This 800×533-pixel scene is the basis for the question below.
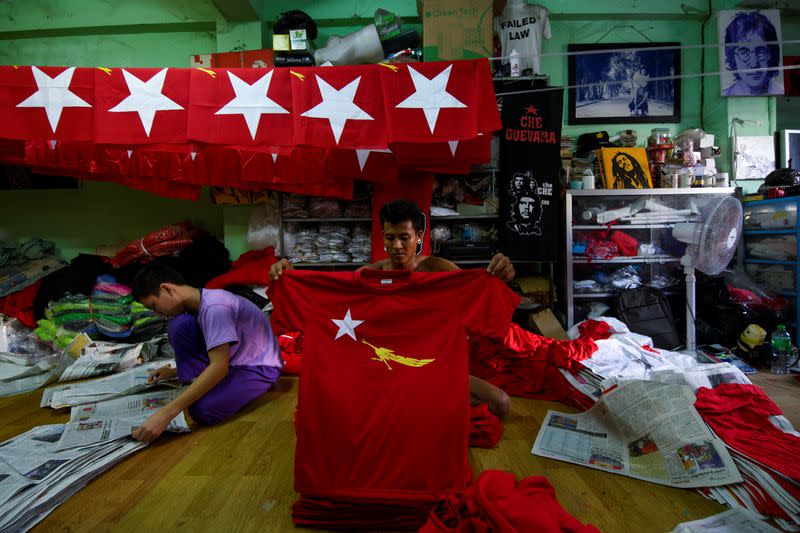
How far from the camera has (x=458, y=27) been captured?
303cm

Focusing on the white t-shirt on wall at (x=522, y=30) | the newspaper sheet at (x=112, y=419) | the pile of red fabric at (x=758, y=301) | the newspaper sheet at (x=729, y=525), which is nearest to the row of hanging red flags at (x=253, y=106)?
the white t-shirt on wall at (x=522, y=30)

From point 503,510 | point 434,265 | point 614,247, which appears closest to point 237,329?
point 434,265

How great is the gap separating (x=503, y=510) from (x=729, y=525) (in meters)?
0.85

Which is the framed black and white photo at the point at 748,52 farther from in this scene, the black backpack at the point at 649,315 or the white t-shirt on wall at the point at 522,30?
the black backpack at the point at 649,315

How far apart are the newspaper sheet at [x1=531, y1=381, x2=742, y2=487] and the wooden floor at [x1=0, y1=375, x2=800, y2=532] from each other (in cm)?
6

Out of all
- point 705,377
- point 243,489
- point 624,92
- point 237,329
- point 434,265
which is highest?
point 624,92

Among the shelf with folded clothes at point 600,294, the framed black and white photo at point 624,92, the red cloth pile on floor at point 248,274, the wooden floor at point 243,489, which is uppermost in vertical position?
the framed black and white photo at point 624,92

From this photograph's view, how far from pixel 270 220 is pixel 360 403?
7.86ft

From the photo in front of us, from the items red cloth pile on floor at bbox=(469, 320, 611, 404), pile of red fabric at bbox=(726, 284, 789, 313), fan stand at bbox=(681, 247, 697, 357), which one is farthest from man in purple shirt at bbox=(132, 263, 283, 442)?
pile of red fabric at bbox=(726, 284, 789, 313)

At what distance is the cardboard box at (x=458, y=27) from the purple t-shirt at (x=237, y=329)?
243 centimetres

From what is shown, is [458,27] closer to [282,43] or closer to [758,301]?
[282,43]

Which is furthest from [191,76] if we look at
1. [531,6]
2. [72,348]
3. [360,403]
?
[531,6]

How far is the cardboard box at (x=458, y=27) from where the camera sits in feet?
9.79

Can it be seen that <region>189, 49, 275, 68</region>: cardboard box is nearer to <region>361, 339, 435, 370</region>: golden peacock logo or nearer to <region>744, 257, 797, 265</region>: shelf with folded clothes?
<region>361, 339, 435, 370</region>: golden peacock logo
